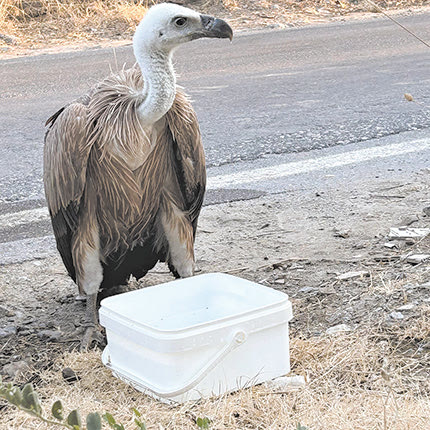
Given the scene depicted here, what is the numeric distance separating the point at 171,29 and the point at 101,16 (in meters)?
8.87

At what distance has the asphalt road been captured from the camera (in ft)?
19.3

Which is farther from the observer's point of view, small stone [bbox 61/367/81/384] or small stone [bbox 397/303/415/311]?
small stone [bbox 397/303/415/311]

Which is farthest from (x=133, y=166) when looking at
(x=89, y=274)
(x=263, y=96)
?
(x=263, y=96)

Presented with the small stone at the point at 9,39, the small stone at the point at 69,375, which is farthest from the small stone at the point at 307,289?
the small stone at the point at 9,39

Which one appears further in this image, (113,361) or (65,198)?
(65,198)

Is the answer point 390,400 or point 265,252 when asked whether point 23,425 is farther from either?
point 265,252

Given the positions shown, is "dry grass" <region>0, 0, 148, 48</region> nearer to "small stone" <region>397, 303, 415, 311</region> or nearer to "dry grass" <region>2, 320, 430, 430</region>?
"small stone" <region>397, 303, 415, 311</region>

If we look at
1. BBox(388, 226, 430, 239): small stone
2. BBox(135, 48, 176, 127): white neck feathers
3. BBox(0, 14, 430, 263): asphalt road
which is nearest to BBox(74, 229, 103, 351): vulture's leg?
BBox(135, 48, 176, 127): white neck feathers

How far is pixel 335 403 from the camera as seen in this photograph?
2719 millimetres

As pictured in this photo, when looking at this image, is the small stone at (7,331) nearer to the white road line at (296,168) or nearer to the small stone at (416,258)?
the white road line at (296,168)

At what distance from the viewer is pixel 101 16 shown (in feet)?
39.2

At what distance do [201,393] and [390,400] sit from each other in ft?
2.01

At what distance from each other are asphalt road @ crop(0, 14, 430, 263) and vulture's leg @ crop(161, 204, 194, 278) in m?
0.79

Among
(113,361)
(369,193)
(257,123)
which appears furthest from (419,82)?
(113,361)
